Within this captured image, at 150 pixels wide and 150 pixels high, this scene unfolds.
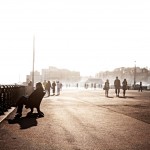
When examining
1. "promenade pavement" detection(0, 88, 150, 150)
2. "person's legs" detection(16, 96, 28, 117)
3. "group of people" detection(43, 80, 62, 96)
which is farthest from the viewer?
"group of people" detection(43, 80, 62, 96)

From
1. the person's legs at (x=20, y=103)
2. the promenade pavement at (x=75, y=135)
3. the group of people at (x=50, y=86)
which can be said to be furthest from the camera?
the group of people at (x=50, y=86)

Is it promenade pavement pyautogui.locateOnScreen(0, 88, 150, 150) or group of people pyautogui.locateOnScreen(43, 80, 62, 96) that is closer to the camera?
promenade pavement pyautogui.locateOnScreen(0, 88, 150, 150)

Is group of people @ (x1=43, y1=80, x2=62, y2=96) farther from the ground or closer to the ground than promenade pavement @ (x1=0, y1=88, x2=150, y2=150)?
farther from the ground

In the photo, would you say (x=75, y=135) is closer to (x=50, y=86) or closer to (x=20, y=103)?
(x=20, y=103)

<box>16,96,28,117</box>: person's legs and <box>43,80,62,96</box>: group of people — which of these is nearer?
<box>16,96,28,117</box>: person's legs

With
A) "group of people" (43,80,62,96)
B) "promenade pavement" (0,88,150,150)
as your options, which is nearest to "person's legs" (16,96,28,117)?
"promenade pavement" (0,88,150,150)

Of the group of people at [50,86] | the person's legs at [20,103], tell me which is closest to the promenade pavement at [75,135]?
the person's legs at [20,103]

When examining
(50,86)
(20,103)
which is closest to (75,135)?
(20,103)

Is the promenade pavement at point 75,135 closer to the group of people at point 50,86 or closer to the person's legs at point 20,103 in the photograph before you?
the person's legs at point 20,103

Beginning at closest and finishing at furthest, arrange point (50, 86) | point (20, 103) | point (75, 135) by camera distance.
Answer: point (75, 135) → point (20, 103) → point (50, 86)

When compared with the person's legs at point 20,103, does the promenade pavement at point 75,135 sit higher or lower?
lower

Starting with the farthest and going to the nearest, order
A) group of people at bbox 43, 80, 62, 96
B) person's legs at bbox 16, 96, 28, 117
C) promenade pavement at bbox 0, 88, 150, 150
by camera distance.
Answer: group of people at bbox 43, 80, 62, 96 < person's legs at bbox 16, 96, 28, 117 < promenade pavement at bbox 0, 88, 150, 150

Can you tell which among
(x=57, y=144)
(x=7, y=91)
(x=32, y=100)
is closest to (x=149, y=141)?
(x=57, y=144)

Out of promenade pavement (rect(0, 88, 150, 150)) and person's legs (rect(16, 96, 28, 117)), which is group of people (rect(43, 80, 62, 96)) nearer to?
person's legs (rect(16, 96, 28, 117))
